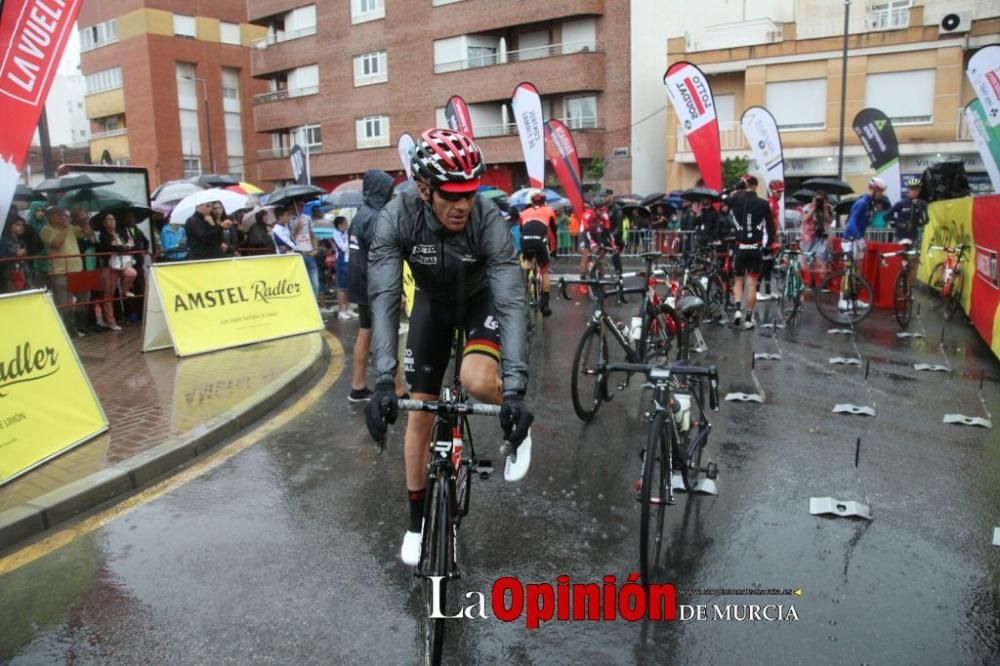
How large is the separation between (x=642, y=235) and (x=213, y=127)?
40.9m

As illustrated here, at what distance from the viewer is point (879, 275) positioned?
13.2 m

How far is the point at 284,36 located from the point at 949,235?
44914mm

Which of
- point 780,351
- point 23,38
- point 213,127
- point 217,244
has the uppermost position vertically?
point 213,127

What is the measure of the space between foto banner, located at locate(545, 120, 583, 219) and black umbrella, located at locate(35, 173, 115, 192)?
12.1m

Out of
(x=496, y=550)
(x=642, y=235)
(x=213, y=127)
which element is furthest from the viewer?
(x=213, y=127)

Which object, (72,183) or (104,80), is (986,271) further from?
(104,80)

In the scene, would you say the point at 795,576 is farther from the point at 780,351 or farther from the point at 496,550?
the point at 780,351

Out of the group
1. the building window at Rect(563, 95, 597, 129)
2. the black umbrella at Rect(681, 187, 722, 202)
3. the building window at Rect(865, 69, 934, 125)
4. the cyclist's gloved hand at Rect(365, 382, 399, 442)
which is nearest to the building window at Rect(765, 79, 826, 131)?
the building window at Rect(865, 69, 934, 125)

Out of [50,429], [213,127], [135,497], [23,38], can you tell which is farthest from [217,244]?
[213,127]

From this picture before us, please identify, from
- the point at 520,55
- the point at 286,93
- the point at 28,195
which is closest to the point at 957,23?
the point at 520,55

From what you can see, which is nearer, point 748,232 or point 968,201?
point 748,232

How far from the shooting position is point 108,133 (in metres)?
57.8

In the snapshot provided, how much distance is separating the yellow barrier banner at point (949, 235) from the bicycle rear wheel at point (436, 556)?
1030 cm

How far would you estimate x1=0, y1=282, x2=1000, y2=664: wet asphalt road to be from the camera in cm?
348
